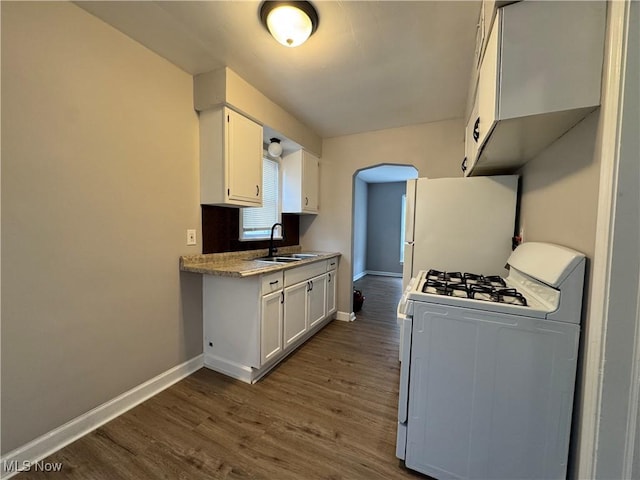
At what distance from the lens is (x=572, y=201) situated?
113 cm

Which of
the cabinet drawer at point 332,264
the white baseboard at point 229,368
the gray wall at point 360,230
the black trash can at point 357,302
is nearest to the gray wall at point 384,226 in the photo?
the gray wall at point 360,230

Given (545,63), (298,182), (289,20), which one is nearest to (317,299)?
(298,182)

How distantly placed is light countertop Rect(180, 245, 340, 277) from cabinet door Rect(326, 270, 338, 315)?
1.24 ft

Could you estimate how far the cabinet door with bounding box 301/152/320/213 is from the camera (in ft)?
10.3

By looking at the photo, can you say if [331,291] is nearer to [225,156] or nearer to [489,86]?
[225,156]

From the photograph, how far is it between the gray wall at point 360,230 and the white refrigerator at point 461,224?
12.4 feet

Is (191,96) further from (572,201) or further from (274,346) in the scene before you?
(572,201)

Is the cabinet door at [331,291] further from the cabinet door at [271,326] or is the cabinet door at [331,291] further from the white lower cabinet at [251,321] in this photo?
the cabinet door at [271,326]

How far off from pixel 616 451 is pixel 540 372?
10.6 inches

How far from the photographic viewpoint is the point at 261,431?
5.05 feet

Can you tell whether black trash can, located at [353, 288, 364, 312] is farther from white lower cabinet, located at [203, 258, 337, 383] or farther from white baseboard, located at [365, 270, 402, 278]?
white baseboard, located at [365, 270, 402, 278]

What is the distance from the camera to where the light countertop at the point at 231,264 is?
189 cm

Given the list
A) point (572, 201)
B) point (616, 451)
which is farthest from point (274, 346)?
point (572, 201)

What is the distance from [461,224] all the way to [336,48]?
1579 mm
